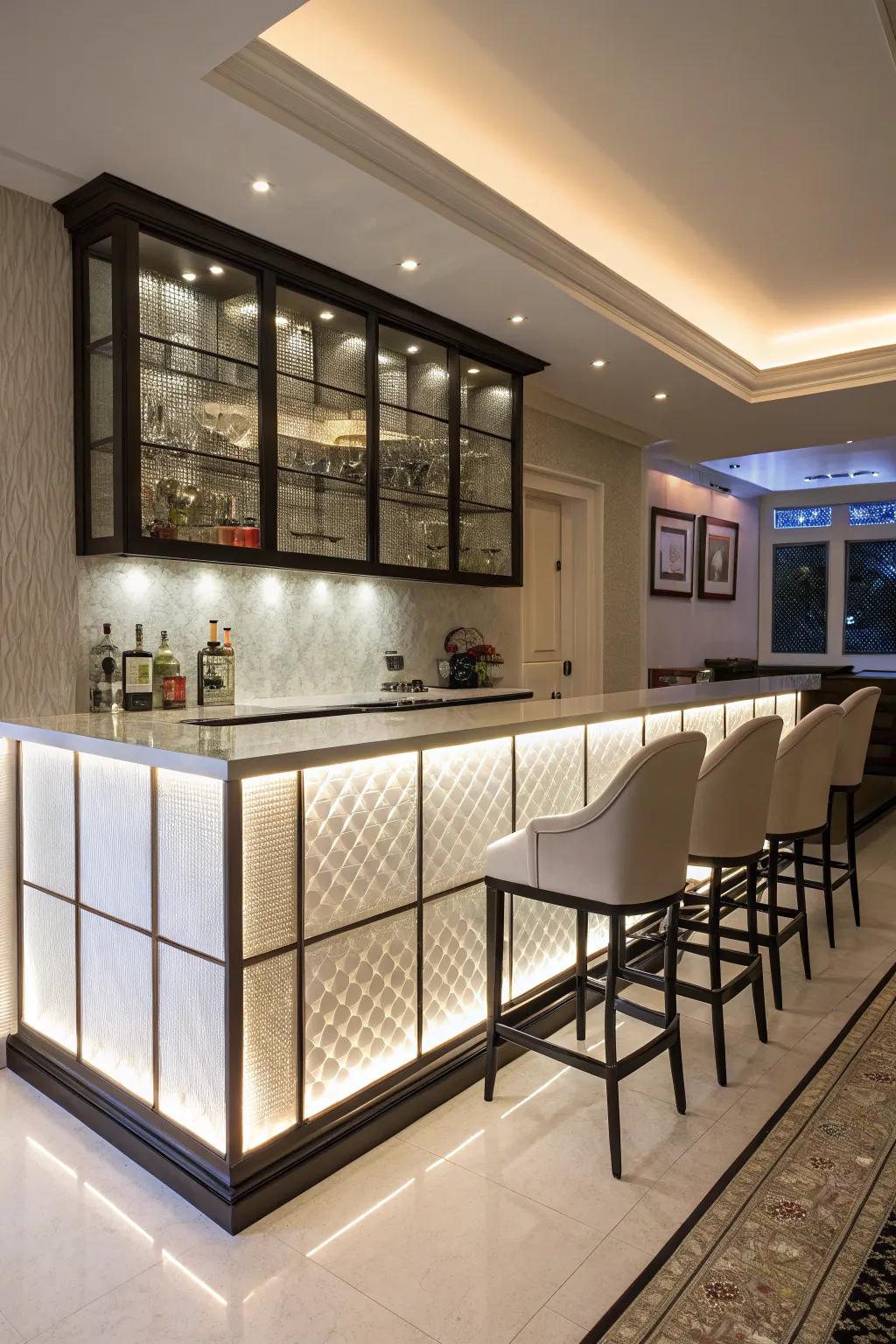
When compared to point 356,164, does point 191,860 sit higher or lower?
lower

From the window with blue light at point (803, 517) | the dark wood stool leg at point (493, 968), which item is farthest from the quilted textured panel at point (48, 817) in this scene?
the window with blue light at point (803, 517)

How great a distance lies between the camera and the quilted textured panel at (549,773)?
2.74 meters

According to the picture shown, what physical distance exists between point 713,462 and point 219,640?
20.1 ft

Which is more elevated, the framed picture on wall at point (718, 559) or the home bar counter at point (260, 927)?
the framed picture on wall at point (718, 559)

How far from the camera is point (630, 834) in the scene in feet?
6.99

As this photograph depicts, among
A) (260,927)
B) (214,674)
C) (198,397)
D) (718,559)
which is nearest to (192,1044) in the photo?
(260,927)

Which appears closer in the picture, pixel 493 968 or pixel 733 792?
pixel 493 968

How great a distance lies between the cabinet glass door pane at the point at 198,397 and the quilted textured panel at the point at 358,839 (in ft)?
5.12

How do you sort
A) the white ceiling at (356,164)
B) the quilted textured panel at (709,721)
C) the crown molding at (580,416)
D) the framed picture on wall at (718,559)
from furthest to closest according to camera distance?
the framed picture on wall at (718,559)
the crown molding at (580,416)
the quilted textured panel at (709,721)
the white ceiling at (356,164)

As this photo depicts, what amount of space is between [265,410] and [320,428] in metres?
0.35

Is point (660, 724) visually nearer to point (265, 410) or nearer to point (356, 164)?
point (265, 410)

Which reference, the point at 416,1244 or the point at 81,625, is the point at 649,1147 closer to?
the point at 416,1244

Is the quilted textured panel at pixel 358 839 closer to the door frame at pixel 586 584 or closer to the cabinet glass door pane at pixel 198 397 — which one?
the cabinet glass door pane at pixel 198 397

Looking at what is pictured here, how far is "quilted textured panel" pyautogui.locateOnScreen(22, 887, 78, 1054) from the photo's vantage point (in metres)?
2.45
